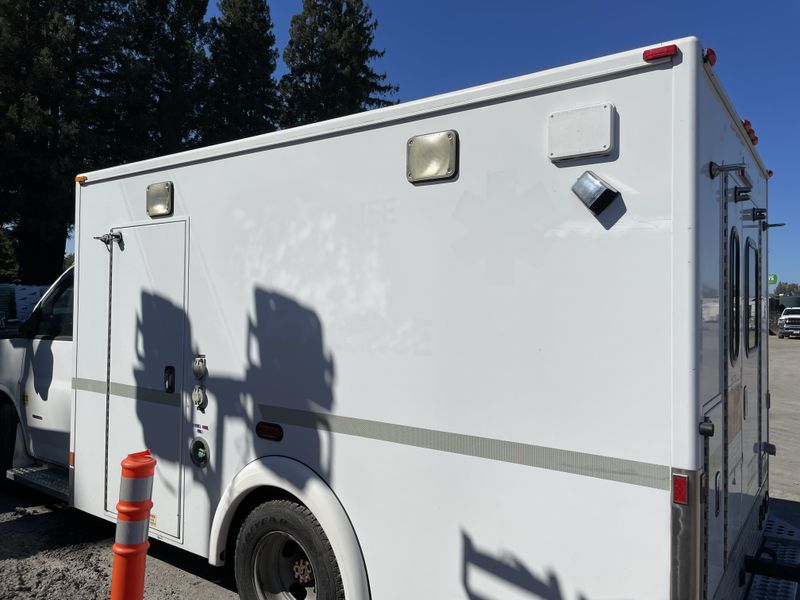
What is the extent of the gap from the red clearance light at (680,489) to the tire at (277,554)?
1.59m

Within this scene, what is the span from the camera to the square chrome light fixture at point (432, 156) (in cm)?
247

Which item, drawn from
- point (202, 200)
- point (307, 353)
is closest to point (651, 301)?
point (307, 353)

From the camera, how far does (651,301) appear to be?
2020mm

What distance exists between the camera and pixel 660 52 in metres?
1.99

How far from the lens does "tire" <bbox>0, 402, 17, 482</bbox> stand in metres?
5.21

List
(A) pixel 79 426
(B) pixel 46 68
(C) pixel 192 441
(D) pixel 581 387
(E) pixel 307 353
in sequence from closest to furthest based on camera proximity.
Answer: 1. (D) pixel 581 387
2. (E) pixel 307 353
3. (C) pixel 192 441
4. (A) pixel 79 426
5. (B) pixel 46 68

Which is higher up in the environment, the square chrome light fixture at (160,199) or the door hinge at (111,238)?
the square chrome light fixture at (160,199)

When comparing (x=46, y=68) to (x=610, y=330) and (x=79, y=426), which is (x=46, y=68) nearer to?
(x=79, y=426)

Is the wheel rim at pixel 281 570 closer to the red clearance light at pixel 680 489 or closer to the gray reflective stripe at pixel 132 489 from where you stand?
the gray reflective stripe at pixel 132 489

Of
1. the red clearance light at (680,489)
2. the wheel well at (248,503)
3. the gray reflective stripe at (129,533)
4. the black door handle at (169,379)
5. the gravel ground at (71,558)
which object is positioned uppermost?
the black door handle at (169,379)

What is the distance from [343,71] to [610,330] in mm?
28844

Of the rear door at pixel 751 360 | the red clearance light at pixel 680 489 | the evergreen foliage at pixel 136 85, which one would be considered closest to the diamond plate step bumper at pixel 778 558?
the rear door at pixel 751 360

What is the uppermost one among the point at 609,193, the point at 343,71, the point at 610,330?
the point at 343,71

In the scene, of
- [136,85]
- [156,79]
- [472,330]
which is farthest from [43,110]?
[472,330]
